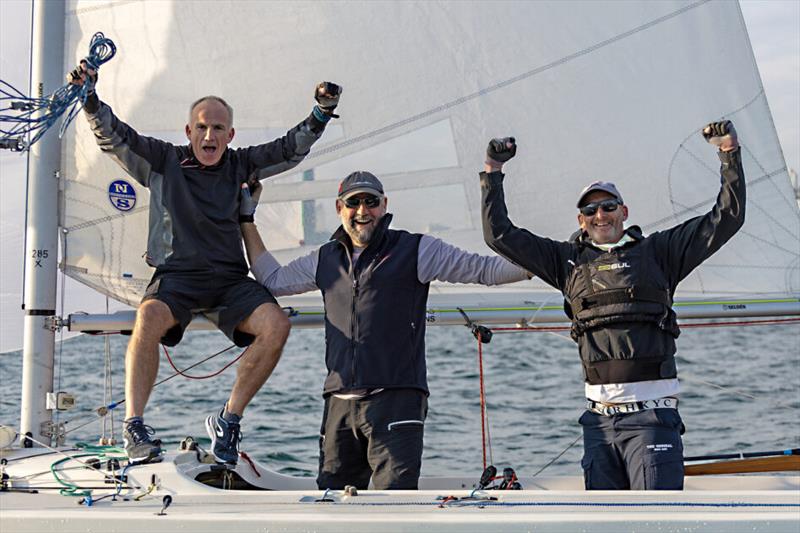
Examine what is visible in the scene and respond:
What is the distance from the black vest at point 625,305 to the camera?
338cm

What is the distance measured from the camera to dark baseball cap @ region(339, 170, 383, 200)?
12.2 feet

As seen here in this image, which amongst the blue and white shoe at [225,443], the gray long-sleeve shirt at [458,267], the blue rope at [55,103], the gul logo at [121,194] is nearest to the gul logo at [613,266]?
the gray long-sleeve shirt at [458,267]

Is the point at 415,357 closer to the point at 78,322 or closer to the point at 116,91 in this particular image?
the point at 78,322

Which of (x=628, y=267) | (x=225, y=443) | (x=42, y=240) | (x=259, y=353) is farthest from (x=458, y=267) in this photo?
(x=42, y=240)

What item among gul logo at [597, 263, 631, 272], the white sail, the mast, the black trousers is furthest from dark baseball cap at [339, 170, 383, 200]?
the mast

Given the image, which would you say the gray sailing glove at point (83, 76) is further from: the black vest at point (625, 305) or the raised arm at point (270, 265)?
the black vest at point (625, 305)

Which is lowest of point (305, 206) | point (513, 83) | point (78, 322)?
point (78, 322)

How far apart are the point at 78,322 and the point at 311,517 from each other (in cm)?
169

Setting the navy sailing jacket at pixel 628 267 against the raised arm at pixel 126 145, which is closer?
the navy sailing jacket at pixel 628 267

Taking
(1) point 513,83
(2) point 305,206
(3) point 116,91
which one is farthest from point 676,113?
(3) point 116,91

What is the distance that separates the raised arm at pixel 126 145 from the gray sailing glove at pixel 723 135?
72.5 inches

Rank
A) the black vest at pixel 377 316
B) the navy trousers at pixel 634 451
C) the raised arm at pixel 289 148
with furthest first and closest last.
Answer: the raised arm at pixel 289 148
the black vest at pixel 377 316
the navy trousers at pixel 634 451

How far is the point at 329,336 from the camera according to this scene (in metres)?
3.72

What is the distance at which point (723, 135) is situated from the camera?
338 centimetres
